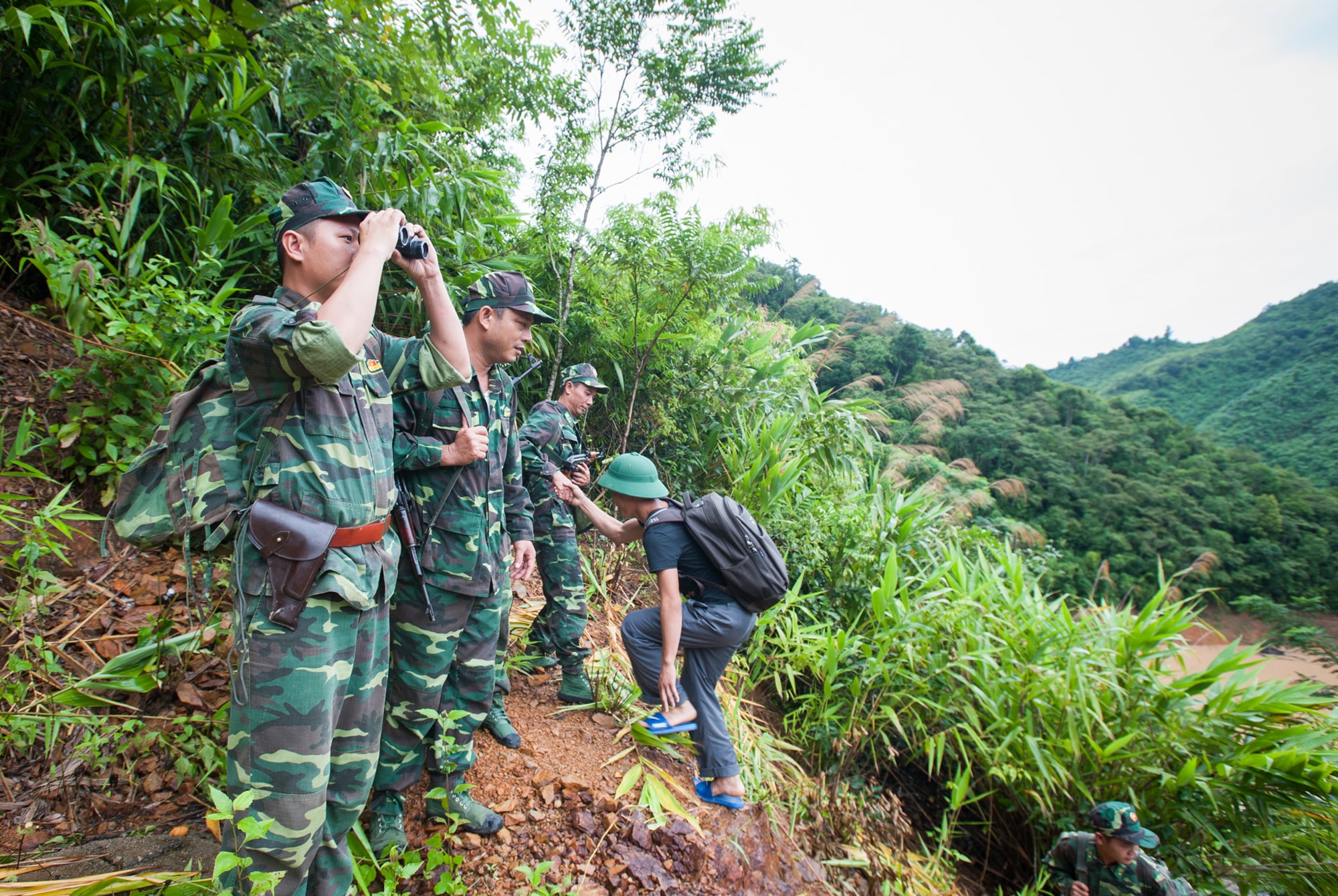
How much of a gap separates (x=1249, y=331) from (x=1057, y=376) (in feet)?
32.0

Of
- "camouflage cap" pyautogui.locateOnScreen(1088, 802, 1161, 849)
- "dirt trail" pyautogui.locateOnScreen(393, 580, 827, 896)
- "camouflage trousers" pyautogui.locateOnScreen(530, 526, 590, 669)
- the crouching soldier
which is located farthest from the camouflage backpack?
Answer: "camouflage cap" pyautogui.locateOnScreen(1088, 802, 1161, 849)

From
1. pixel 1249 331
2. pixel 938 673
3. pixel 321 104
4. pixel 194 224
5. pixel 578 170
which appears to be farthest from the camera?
pixel 1249 331

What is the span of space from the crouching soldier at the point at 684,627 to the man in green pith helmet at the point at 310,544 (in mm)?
1261

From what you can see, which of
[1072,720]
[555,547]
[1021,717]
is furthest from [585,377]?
[1072,720]

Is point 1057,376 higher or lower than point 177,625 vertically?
higher

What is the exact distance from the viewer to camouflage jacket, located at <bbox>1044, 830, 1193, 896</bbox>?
3277mm

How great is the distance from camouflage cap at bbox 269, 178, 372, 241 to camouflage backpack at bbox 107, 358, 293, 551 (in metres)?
0.37

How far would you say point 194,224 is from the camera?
9.89ft

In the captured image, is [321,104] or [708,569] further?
[321,104]

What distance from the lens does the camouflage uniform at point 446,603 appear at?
1860 millimetres

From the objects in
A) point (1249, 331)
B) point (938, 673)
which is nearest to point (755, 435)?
point (938, 673)

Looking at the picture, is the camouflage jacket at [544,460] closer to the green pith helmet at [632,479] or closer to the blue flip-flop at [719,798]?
the green pith helmet at [632,479]

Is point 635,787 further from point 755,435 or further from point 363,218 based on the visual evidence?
point 755,435

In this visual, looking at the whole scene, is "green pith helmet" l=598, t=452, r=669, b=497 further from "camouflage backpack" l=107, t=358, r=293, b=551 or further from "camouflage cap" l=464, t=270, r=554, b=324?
"camouflage backpack" l=107, t=358, r=293, b=551
